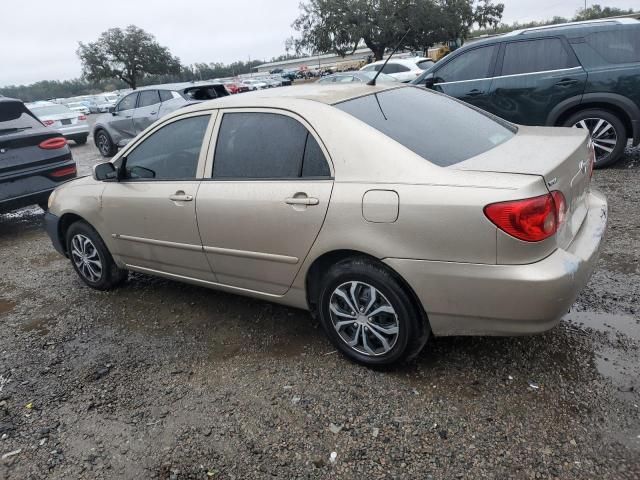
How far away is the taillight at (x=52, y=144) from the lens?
669cm

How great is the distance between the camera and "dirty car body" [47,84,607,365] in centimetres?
242

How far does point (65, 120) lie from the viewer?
15.8 metres

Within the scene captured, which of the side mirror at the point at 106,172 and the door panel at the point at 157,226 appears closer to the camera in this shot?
the door panel at the point at 157,226

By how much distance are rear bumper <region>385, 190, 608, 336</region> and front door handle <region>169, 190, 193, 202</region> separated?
152 centimetres

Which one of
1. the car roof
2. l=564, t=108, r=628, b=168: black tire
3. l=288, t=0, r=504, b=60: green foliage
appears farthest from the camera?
l=288, t=0, r=504, b=60: green foliage

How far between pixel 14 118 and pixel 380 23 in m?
41.2

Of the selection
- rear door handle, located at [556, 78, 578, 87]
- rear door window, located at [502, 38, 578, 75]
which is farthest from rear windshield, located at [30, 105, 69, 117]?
rear door handle, located at [556, 78, 578, 87]

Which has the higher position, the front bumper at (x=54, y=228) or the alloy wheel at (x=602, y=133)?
the front bumper at (x=54, y=228)

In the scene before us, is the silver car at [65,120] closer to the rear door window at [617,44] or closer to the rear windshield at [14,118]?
the rear windshield at [14,118]

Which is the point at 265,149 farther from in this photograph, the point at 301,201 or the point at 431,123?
the point at 431,123

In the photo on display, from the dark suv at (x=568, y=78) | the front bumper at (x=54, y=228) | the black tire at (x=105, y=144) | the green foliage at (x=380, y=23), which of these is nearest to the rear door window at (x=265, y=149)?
the front bumper at (x=54, y=228)

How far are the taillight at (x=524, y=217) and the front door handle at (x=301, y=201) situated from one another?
36.9 inches

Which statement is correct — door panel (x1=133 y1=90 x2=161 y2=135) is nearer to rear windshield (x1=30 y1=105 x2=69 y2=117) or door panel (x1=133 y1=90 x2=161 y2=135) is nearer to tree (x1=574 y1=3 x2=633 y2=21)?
rear windshield (x1=30 y1=105 x2=69 y2=117)

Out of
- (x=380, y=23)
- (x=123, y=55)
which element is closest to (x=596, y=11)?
(x=380, y=23)
